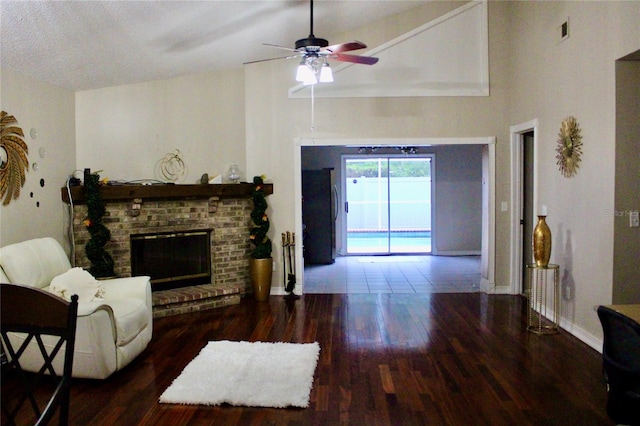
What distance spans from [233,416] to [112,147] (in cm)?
385

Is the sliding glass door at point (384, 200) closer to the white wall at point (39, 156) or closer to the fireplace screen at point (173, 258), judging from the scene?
the fireplace screen at point (173, 258)

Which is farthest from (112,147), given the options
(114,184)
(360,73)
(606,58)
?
(606,58)

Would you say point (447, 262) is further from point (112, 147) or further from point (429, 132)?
point (112, 147)

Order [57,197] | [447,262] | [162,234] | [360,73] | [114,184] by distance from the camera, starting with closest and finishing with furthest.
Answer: [57,197], [114,184], [162,234], [360,73], [447,262]

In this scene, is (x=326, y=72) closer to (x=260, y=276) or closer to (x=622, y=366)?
(x=260, y=276)

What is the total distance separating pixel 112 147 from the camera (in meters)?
5.73

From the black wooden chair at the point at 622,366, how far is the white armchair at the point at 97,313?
311cm

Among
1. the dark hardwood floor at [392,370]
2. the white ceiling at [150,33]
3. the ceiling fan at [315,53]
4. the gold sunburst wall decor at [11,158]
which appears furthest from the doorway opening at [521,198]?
the gold sunburst wall decor at [11,158]

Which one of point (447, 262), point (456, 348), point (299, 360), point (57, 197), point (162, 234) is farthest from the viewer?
point (447, 262)

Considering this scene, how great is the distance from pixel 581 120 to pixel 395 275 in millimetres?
3978

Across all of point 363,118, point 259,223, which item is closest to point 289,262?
point 259,223

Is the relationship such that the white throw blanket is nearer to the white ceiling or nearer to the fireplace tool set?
the white ceiling

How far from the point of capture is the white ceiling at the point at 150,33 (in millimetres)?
3797

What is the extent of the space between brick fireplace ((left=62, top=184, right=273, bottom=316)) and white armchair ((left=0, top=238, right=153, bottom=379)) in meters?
1.05
